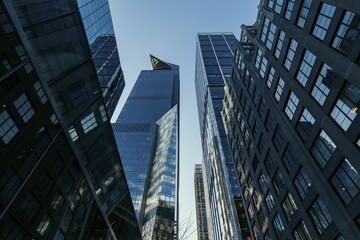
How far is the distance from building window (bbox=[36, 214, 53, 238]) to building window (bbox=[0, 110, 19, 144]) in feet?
31.4

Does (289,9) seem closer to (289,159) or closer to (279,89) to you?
(279,89)

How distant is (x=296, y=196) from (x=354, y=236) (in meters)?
9.15

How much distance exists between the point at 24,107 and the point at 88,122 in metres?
10.0

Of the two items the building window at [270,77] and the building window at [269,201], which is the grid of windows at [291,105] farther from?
the building window at [269,201]

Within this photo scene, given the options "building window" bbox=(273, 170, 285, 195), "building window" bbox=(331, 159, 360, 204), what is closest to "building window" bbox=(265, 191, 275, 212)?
"building window" bbox=(273, 170, 285, 195)

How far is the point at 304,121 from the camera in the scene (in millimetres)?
27938

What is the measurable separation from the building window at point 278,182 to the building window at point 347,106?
1260 centimetres

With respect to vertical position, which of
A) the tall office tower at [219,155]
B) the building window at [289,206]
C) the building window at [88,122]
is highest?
the building window at [88,122]

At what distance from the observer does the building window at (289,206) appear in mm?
29609

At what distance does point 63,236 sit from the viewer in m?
28.7

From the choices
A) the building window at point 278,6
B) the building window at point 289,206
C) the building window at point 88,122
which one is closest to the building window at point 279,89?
the building window at point 278,6

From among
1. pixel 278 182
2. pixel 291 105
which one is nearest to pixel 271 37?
pixel 291 105

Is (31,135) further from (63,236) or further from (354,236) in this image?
(354,236)

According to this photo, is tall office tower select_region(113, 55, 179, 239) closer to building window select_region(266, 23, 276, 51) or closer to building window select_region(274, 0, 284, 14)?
building window select_region(266, 23, 276, 51)
